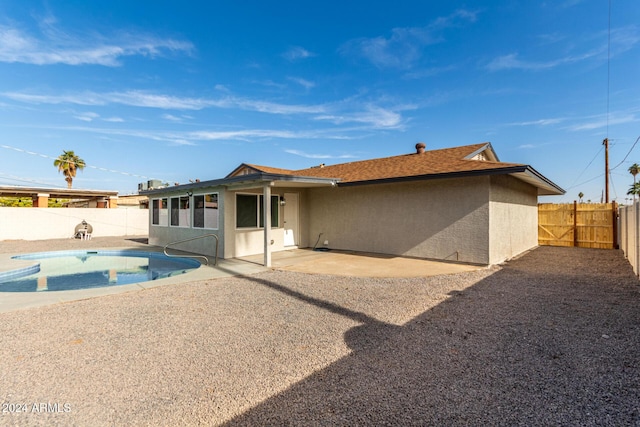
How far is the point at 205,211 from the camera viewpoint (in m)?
11.3

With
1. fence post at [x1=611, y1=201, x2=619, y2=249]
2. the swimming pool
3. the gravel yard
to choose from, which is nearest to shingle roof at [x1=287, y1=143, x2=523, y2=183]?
the gravel yard

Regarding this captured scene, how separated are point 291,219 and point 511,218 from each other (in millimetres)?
8256

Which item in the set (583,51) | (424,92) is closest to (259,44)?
(424,92)

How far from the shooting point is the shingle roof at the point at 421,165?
29.7ft

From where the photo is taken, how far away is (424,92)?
1605 cm

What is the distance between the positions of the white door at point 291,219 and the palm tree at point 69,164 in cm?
2761

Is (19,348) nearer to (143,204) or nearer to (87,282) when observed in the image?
(87,282)

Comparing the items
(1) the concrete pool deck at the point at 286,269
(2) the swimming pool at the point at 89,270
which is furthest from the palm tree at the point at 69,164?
(1) the concrete pool deck at the point at 286,269

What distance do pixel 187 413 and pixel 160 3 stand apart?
1461 cm

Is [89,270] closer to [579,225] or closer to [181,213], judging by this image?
[181,213]

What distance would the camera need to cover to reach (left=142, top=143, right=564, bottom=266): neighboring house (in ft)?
29.0

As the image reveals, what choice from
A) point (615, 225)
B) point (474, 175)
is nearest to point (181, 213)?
point (474, 175)

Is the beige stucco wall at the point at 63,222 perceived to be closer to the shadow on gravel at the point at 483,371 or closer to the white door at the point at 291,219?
the white door at the point at 291,219

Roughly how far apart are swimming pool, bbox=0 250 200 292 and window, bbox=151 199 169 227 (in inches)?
82.0
